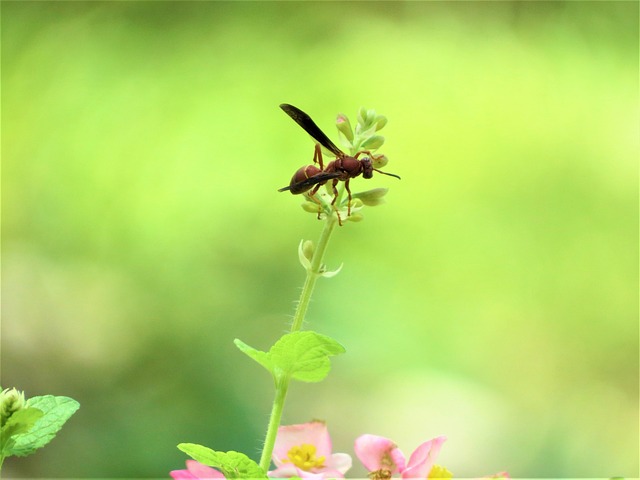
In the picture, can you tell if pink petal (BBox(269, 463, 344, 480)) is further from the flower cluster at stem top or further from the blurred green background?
the blurred green background

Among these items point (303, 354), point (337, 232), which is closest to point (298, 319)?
point (303, 354)

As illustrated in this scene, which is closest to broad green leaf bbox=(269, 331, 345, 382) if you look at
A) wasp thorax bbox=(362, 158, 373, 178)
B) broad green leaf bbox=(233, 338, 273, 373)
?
broad green leaf bbox=(233, 338, 273, 373)

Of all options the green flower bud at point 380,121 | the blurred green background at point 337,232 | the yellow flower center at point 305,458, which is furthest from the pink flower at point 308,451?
the blurred green background at point 337,232

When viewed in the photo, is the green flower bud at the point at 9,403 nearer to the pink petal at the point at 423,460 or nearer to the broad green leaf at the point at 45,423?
the broad green leaf at the point at 45,423

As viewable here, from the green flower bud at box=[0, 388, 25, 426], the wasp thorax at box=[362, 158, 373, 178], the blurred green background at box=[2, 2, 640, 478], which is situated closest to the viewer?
the green flower bud at box=[0, 388, 25, 426]

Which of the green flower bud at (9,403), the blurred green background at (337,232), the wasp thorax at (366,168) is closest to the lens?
the green flower bud at (9,403)

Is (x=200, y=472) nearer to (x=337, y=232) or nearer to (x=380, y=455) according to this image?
(x=380, y=455)
